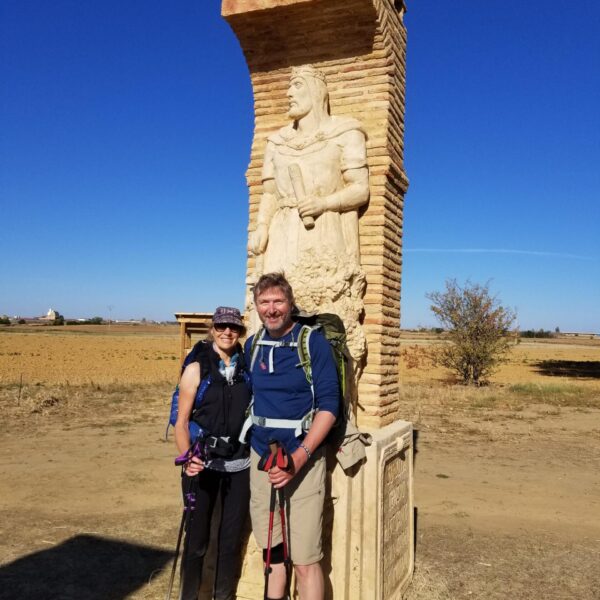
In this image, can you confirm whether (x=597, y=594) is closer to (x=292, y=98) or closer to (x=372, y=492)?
(x=372, y=492)

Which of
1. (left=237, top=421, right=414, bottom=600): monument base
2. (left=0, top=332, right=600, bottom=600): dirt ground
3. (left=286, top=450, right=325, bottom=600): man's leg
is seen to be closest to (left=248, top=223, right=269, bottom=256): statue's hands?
(left=237, top=421, right=414, bottom=600): monument base

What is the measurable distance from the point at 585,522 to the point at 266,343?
17.4 feet

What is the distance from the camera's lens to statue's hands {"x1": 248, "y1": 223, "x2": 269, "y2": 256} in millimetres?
4711

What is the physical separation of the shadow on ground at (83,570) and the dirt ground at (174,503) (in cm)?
2

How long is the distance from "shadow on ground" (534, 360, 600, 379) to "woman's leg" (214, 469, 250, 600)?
1059 inches

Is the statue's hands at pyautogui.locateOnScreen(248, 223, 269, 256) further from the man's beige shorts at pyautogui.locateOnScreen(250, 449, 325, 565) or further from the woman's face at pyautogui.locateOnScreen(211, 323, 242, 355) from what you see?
the man's beige shorts at pyautogui.locateOnScreen(250, 449, 325, 565)

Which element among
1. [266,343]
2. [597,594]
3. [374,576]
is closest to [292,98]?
[266,343]

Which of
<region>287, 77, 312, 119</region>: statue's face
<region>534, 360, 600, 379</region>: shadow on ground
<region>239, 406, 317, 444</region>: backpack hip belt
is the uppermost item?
<region>287, 77, 312, 119</region>: statue's face

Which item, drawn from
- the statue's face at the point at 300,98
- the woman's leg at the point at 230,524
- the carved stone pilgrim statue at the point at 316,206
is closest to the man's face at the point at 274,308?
the woman's leg at the point at 230,524

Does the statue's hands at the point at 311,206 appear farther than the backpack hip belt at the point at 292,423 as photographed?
Yes

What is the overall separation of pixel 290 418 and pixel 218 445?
501 millimetres

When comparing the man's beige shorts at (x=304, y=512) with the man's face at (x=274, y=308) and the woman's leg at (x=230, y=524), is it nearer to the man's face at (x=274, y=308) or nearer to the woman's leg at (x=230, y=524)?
the woman's leg at (x=230, y=524)

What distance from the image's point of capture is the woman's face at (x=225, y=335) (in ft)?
10.7

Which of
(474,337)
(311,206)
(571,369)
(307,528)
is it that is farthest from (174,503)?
(571,369)
